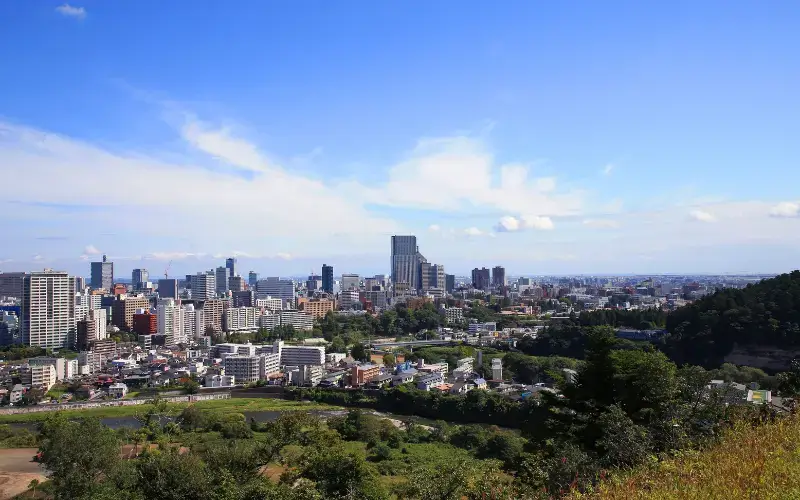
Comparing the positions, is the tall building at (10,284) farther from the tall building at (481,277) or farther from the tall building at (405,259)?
the tall building at (481,277)

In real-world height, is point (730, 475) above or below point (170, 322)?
above

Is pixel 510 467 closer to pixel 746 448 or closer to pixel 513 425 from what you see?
pixel 746 448

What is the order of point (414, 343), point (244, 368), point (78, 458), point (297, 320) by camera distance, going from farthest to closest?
point (297, 320) → point (414, 343) → point (244, 368) → point (78, 458)

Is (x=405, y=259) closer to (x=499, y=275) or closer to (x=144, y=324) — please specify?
(x=499, y=275)

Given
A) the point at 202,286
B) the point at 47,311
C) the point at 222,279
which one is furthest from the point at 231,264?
the point at 47,311

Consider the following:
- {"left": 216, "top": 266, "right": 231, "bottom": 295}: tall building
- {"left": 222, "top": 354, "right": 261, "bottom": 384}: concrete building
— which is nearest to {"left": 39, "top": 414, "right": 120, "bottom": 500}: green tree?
{"left": 222, "top": 354, "right": 261, "bottom": 384}: concrete building

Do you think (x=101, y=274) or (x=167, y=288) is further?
(x=101, y=274)

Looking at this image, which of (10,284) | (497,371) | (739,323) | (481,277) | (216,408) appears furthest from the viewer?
(481,277)

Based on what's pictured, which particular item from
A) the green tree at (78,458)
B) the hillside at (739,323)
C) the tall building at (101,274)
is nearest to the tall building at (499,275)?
the tall building at (101,274)
